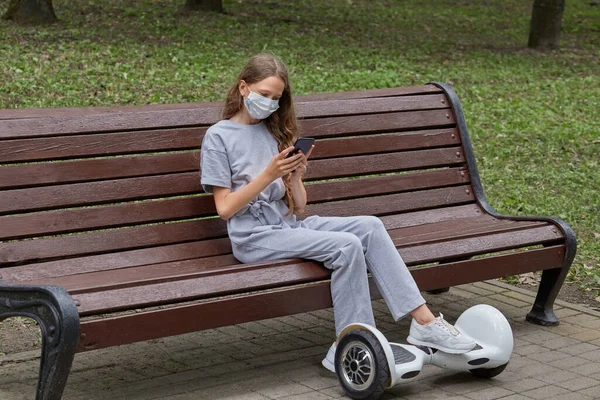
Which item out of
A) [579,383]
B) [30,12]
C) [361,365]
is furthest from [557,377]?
[30,12]

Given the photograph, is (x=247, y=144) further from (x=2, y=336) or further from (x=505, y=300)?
(x=505, y=300)

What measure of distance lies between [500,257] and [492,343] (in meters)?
0.72

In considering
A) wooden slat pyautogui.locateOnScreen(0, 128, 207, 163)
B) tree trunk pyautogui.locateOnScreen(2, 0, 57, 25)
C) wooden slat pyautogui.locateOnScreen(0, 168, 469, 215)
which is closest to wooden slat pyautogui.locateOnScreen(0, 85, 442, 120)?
wooden slat pyautogui.locateOnScreen(0, 128, 207, 163)

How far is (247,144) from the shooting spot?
4.55m

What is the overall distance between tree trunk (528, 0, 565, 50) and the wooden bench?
11170mm

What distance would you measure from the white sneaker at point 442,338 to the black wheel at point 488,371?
0.18 meters

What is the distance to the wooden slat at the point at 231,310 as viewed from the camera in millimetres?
3816

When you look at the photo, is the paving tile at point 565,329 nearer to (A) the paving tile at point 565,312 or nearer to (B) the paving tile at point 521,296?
(A) the paving tile at point 565,312

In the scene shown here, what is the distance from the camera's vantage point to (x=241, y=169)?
14.8 ft

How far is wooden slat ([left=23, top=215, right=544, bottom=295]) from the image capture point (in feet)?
13.1

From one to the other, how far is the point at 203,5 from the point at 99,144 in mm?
12515

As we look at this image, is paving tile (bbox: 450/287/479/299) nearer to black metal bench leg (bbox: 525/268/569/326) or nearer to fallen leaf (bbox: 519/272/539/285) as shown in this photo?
fallen leaf (bbox: 519/272/539/285)

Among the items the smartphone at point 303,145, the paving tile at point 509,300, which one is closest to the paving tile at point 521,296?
the paving tile at point 509,300

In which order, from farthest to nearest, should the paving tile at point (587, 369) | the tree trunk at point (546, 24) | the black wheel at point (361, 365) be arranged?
the tree trunk at point (546, 24), the paving tile at point (587, 369), the black wheel at point (361, 365)
